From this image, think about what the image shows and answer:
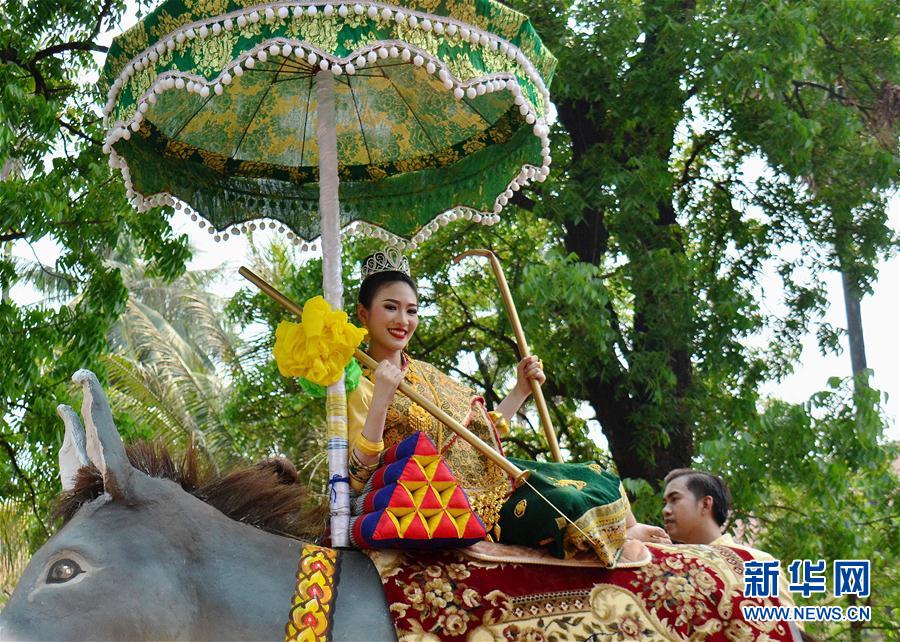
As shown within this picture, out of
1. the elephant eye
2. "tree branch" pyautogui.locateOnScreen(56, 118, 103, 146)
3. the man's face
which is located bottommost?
the elephant eye

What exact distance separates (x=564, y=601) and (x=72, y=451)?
5.37ft

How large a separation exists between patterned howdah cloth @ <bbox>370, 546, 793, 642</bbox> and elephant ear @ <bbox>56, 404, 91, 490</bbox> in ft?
3.19

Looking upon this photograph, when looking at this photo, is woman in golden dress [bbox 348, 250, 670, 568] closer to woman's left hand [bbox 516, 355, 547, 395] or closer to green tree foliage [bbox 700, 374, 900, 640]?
woman's left hand [bbox 516, 355, 547, 395]

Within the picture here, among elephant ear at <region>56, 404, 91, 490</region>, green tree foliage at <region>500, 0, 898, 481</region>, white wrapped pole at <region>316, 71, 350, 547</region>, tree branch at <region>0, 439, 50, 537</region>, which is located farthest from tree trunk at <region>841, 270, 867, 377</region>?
elephant ear at <region>56, 404, 91, 490</region>

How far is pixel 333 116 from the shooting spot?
4.29 meters

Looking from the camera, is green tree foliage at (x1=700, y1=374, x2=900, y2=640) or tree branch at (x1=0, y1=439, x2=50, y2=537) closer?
tree branch at (x1=0, y1=439, x2=50, y2=537)

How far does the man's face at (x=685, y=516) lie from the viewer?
475cm

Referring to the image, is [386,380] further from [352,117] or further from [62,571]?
[352,117]

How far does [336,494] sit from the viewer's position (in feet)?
12.4

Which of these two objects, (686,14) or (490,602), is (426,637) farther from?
(686,14)

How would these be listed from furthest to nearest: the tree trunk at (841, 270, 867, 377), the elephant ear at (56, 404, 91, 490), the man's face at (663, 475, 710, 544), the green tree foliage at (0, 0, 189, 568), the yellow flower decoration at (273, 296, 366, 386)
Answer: the tree trunk at (841, 270, 867, 377) < the green tree foliage at (0, 0, 189, 568) < the man's face at (663, 475, 710, 544) < the yellow flower decoration at (273, 296, 366, 386) < the elephant ear at (56, 404, 91, 490)

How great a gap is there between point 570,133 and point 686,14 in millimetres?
1448

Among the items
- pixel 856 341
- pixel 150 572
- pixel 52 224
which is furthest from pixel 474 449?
pixel 856 341

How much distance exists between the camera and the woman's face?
4.28 metres
